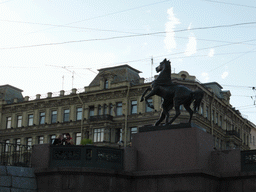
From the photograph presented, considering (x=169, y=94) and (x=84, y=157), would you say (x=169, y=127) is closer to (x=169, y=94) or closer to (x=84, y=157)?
(x=169, y=94)

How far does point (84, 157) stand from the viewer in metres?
13.3

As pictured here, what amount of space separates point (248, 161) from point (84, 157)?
452cm

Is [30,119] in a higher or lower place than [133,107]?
lower

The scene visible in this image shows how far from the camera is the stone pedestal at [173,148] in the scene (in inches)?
520

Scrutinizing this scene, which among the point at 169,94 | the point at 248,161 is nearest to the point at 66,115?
the point at 169,94

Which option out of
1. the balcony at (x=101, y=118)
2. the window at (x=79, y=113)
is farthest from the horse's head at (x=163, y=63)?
the window at (x=79, y=113)

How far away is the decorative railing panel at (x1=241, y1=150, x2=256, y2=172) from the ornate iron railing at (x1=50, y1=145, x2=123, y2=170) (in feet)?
11.3

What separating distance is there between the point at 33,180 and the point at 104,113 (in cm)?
3787

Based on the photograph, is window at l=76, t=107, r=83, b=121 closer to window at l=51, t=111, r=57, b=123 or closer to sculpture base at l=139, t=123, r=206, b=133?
window at l=51, t=111, r=57, b=123

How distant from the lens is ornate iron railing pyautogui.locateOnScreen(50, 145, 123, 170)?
13320mm

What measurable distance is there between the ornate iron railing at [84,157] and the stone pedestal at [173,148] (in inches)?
35.0

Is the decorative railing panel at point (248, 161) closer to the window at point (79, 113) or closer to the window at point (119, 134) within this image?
the window at point (119, 134)

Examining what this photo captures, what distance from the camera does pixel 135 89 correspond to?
4966cm

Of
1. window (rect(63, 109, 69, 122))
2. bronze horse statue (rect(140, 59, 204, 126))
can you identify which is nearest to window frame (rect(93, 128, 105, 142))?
window (rect(63, 109, 69, 122))
